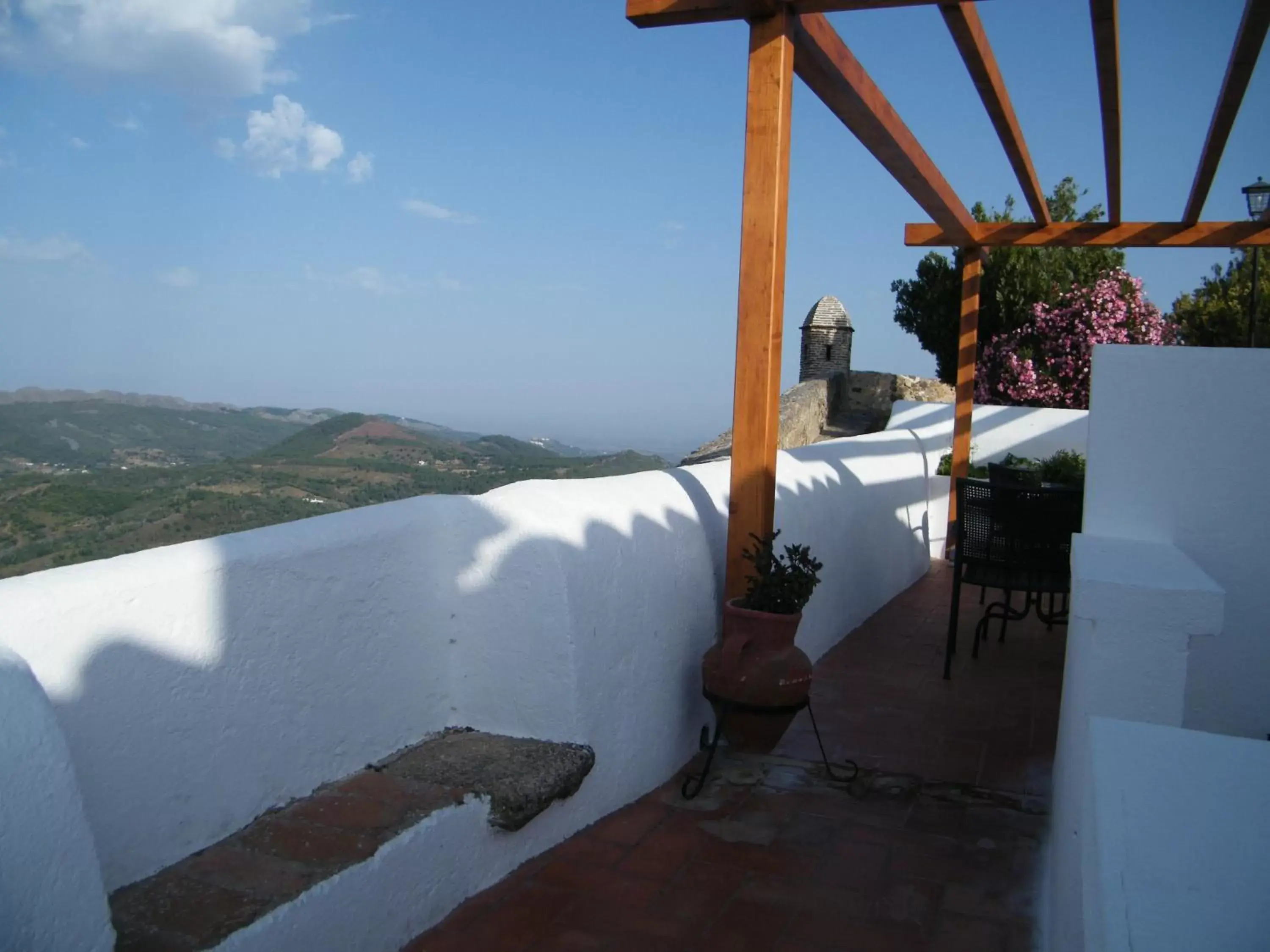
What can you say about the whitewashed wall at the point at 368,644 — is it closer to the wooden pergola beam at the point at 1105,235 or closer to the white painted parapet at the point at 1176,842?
the white painted parapet at the point at 1176,842

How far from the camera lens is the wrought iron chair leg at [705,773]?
10.3ft

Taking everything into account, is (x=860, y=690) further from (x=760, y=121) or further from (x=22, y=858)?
(x=22, y=858)

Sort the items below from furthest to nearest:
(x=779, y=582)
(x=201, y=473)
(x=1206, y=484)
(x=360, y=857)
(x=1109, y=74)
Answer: (x=201, y=473)
(x=1109, y=74)
(x=779, y=582)
(x=1206, y=484)
(x=360, y=857)

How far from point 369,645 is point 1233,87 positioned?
14.6ft

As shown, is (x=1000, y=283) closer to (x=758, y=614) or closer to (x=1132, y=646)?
(x=758, y=614)

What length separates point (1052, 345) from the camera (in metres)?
13.1

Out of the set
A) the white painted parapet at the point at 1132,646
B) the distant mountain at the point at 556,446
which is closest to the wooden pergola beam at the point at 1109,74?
the white painted parapet at the point at 1132,646

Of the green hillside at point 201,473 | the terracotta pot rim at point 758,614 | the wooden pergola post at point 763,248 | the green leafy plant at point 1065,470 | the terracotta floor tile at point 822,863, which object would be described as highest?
the wooden pergola post at point 763,248

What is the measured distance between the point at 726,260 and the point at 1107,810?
2667 millimetres

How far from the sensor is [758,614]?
319cm

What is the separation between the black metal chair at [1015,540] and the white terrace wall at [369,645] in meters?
1.54

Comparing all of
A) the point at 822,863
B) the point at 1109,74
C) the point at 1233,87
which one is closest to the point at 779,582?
the point at 822,863

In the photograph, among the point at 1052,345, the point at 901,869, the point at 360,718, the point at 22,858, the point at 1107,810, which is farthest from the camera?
the point at 1052,345

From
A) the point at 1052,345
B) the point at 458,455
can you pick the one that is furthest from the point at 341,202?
the point at 1052,345
